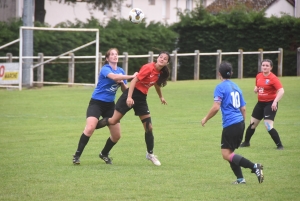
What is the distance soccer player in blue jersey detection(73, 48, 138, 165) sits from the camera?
34.4 ft

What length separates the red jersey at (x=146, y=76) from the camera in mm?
10164

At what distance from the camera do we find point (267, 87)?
1266 cm

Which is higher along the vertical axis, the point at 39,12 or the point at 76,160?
the point at 39,12

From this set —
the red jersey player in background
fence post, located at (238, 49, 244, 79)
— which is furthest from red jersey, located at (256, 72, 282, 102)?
fence post, located at (238, 49, 244, 79)

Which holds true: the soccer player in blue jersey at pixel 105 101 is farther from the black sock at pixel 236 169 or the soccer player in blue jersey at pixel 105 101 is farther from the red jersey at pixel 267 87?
the red jersey at pixel 267 87

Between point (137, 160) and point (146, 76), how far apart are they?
170cm

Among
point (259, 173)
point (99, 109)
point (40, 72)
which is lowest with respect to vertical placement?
point (259, 173)

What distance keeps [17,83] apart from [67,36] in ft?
17.1

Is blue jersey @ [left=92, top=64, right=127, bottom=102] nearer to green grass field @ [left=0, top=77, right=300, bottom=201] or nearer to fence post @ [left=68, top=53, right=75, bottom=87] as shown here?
green grass field @ [left=0, top=77, right=300, bottom=201]

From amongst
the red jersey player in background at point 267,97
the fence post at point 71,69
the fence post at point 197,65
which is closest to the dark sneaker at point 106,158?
the red jersey player in background at point 267,97

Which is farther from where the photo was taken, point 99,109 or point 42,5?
point 42,5

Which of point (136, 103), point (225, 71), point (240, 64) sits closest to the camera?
point (225, 71)

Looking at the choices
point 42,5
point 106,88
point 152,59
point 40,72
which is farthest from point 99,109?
point 42,5

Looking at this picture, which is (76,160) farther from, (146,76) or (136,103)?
(146,76)
